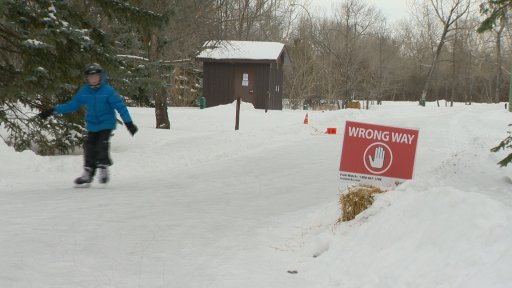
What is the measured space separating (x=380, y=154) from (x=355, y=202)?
70 centimetres

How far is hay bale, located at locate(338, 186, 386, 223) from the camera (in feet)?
16.4

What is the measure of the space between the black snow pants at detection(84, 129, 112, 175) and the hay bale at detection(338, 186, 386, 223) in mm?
3600

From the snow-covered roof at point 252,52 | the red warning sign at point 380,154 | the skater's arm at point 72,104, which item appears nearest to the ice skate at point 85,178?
the skater's arm at point 72,104

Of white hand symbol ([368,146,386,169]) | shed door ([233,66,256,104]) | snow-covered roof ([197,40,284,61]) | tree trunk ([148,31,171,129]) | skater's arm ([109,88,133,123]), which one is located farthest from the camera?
shed door ([233,66,256,104])

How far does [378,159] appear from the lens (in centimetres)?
539

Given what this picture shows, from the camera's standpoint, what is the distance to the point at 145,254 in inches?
Result: 172

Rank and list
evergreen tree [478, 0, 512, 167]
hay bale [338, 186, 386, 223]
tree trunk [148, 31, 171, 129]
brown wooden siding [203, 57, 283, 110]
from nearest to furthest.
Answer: hay bale [338, 186, 386, 223]
evergreen tree [478, 0, 512, 167]
tree trunk [148, 31, 171, 129]
brown wooden siding [203, 57, 283, 110]

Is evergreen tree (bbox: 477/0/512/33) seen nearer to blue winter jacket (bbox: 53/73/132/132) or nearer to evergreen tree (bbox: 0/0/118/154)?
blue winter jacket (bbox: 53/73/132/132)

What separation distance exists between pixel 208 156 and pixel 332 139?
16.8 feet

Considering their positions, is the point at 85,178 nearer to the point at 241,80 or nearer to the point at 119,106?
the point at 119,106

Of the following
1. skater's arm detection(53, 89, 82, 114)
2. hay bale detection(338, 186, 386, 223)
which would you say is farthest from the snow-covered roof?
hay bale detection(338, 186, 386, 223)

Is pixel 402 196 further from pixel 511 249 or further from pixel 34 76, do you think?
pixel 34 76

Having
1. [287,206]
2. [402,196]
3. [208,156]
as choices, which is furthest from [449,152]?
[402,196]

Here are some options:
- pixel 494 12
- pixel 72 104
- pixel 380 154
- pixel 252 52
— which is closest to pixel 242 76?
pixel 252 52
